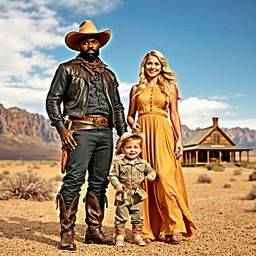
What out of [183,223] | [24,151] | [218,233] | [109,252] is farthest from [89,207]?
[24,151]

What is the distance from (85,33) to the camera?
226 inches

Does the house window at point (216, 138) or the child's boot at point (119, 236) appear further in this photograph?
the house window at point (216, 138)

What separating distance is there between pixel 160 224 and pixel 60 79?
2.37 m

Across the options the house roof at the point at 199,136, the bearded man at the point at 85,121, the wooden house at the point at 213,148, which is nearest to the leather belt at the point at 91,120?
the bearded man at the point at 85,121

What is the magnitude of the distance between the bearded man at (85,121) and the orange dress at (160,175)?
0.38 m

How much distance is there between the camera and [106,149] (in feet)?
19.3

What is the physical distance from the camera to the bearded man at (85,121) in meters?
5.58

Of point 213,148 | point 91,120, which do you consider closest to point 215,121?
point 213,148

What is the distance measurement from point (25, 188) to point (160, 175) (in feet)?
24.4

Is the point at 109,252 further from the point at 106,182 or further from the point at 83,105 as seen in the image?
the point at 83,105

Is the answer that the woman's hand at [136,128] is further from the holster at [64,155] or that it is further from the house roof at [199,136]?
the house roof at [199,136]

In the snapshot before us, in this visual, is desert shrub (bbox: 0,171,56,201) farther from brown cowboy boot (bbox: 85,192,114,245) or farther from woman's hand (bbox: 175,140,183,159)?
woman's hand (bbox: 175,140,183,159)

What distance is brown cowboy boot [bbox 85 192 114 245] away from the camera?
19.3ft

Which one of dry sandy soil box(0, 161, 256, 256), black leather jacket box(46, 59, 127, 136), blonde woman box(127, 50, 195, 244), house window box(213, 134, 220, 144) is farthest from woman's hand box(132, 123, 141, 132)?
house window box(213, 134, 220, 144)
